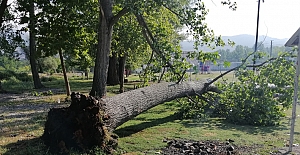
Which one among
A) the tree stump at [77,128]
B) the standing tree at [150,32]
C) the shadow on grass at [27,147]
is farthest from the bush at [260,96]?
the shadow on grass at [27,147]

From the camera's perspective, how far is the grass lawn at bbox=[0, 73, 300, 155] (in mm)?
4711

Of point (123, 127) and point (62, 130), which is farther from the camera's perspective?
point (123, 127)

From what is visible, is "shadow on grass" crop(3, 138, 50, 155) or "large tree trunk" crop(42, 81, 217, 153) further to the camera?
"large tree trunk" crop(42, 81, 217, 153)

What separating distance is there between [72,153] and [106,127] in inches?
29.3

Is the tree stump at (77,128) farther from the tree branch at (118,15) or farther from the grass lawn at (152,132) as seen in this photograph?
the tree branch at (118,15)

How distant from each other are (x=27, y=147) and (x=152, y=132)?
254 centimetres

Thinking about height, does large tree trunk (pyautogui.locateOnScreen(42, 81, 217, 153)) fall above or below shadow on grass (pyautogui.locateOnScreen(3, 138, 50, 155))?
above

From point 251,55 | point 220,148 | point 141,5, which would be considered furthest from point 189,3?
point 220,148

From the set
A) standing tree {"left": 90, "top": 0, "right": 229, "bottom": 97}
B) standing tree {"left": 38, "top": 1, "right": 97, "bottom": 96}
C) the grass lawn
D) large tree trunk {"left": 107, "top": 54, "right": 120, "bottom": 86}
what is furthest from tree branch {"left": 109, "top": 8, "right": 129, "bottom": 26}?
large tree trunk {"left": 107, "top": 54, "right": 120, "bottom": 86}

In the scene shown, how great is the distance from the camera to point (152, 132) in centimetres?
603

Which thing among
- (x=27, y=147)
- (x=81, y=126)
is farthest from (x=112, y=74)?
(x=81, y=126)

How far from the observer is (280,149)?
498 cm

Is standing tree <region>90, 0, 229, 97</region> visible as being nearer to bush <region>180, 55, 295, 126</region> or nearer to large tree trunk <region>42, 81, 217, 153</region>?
bush <region>180, 55, 295, 126</region>

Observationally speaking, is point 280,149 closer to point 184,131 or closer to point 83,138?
point 184,131
